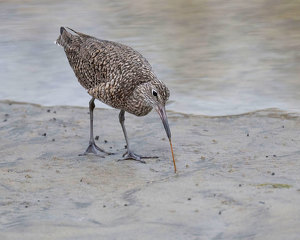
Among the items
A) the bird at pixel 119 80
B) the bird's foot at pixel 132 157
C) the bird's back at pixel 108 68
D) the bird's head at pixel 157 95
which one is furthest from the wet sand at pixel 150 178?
the bird's back at pixel 108 68

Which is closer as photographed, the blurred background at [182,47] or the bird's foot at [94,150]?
the bird's foot at [94,150]

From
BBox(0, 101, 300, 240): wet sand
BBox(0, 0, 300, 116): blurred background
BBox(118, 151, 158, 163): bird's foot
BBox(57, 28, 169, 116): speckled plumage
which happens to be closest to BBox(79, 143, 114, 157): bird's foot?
BBox(0, 101, 300, 240): wet sand

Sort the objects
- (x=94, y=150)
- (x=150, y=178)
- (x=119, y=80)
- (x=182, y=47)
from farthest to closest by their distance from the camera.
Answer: (x=182, y=47), (x=94, y=150), (x=119, y=80), (x=150, y=178)

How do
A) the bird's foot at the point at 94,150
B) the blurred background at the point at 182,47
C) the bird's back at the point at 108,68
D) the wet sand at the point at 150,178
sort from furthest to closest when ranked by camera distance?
the blurred background at the point at 182,47, the bird's foot at the point at 94,150, the bird's back at the point at 108,68, the wet sand at the point at 150,178

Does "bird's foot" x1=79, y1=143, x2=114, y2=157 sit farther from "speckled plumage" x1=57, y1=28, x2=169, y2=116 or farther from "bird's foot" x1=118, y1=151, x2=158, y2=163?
"speckled plumage" x1=57, y1=28, x2=169, y2=116

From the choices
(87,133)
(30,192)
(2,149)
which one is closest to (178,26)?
(87,133)

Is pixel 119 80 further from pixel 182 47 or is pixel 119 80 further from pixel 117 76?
pixel 182 47

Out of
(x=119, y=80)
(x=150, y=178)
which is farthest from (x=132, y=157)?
(x=119, y=80)

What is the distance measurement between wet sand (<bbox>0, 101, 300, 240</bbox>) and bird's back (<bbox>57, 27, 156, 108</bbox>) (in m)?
0.80

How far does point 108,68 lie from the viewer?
760cm

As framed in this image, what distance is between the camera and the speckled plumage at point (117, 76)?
23.6 ft

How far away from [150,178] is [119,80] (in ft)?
3.84

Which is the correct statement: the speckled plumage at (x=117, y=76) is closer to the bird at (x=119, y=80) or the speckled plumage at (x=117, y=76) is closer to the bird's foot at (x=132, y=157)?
the bird at (x=119, y=80)

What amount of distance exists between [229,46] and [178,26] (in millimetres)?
1905
